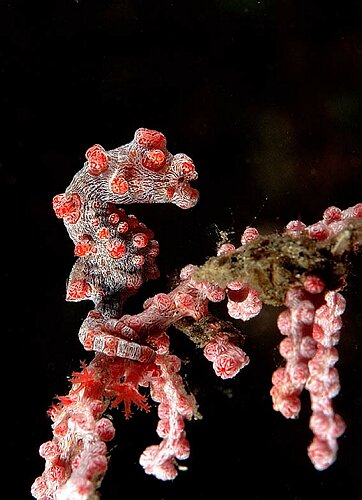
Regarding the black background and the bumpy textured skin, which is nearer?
the bumpy textured skin

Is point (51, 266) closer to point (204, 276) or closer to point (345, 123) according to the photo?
point (204, 276)

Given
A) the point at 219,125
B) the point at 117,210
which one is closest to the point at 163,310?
the point at 117,210

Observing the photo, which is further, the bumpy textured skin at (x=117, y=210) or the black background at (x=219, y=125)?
the black background at (x=219, y=125)

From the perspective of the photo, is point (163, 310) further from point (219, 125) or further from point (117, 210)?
point (219, 125)

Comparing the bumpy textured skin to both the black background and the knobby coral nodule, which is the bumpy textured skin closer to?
the knobby coral nodule

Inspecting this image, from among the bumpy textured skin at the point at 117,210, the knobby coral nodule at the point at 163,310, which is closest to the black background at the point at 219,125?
the bumpy textured skin at the point at 117,210

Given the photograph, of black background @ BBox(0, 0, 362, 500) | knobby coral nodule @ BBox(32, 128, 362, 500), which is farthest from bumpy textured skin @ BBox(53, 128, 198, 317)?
black background @ BBox(0, 0, 362, 500)

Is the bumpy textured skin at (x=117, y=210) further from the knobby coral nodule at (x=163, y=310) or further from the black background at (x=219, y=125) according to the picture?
the black background at (x=219, y=125)
